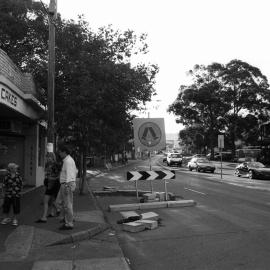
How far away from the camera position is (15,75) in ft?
49.4

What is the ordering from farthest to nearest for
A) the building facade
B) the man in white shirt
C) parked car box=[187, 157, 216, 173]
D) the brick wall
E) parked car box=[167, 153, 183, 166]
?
parked car box=[167, 153, 183, 166], parked car box=[187, 157, 216, 173], the building facade, the brick wall, the man in white shirt

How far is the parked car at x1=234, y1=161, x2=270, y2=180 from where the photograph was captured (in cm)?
3193

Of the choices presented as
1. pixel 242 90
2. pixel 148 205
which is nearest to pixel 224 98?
pixel 242 90

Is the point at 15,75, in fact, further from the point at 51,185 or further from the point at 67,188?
the point at 67,188

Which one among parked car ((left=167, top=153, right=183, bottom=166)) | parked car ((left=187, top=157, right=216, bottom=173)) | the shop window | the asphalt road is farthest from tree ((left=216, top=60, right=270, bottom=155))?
the asphalt road

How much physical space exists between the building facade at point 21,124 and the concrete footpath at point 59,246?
4.00m

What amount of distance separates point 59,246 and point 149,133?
24.6ft

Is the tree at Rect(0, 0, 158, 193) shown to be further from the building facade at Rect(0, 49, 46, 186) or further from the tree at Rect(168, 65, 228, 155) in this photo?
the tree at Rect(168, 65, 228, 155)

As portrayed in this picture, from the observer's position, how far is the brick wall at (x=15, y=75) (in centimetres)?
1319

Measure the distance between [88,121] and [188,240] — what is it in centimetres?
891

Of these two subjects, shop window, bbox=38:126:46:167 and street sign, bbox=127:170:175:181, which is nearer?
street sign, bbox=127:170:175:181

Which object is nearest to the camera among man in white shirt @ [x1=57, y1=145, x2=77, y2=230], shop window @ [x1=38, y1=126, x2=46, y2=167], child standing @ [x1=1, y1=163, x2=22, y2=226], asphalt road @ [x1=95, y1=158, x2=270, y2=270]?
asphalt road @ [x1=95, y1=158, x2=270, y2=270]

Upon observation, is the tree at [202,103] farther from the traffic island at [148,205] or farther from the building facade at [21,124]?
the traffic island at [148,205]

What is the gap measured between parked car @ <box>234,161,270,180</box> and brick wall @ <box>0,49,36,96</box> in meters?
19.5
